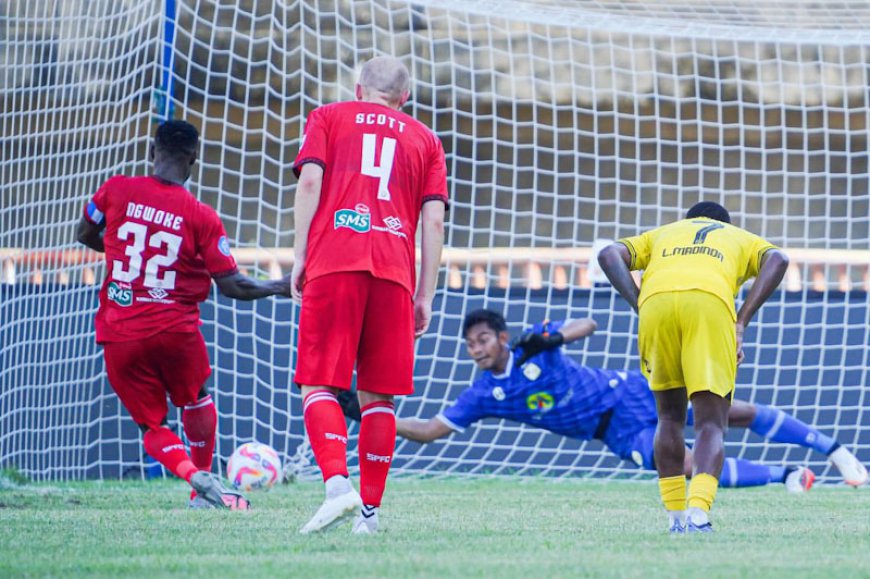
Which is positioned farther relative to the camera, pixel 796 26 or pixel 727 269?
pixel 796 26

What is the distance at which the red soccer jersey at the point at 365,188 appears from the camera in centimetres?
396

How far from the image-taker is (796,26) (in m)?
9.57

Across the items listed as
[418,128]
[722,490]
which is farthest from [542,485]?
[418,128]

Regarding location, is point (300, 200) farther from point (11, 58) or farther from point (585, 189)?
point (585, 189)

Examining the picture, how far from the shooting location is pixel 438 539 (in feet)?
12.1

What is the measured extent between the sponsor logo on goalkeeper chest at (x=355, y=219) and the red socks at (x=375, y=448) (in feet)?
1.73

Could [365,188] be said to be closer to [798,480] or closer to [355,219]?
[355,219]

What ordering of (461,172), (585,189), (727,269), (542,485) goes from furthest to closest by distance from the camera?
(585,189), (461,172), (542,485), (727,269)

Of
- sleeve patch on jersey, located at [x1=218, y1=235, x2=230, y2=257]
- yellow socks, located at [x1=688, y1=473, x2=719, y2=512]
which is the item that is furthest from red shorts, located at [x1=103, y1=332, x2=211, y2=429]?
yellow socks, located at [x1=688, y1=473, x2=719, y2=512]

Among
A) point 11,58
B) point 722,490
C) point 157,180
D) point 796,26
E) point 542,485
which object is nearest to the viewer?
point 157,180

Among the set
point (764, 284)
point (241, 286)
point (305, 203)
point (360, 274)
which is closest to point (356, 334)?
point (360, 274)

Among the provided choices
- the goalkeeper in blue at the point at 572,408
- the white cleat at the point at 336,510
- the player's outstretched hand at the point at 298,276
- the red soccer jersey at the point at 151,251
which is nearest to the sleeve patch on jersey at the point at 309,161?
the player's outstretched hand at the point at 298,276

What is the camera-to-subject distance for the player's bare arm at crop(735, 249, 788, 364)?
4.21 metres

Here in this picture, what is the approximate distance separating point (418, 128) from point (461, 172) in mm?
8252
